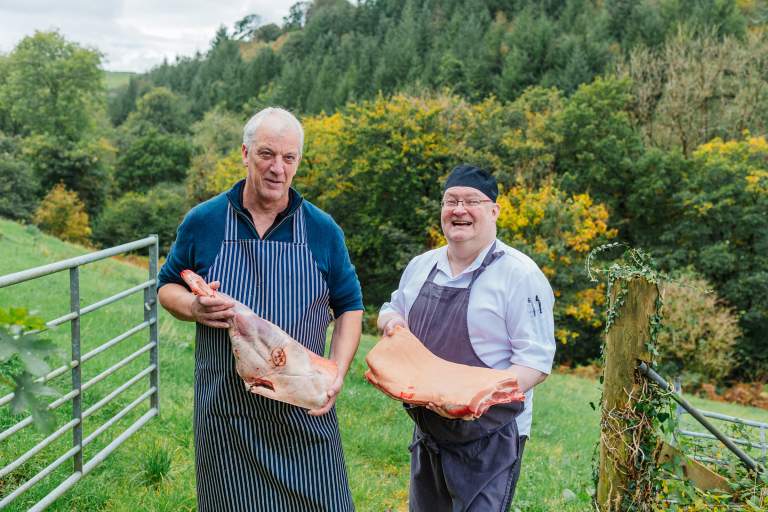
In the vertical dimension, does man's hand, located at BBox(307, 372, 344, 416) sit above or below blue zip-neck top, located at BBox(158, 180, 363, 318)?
below

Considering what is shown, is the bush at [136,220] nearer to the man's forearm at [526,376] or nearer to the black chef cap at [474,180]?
the black chef cap at [474,180]

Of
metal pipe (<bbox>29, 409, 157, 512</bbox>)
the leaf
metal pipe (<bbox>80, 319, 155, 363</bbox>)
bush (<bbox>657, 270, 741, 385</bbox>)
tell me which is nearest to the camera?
the leaf

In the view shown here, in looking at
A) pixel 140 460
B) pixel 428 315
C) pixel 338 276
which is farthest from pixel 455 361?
pixel 140 460

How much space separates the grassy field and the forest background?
13656 mm

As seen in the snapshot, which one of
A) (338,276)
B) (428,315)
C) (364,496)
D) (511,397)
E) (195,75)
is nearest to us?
(511,397)

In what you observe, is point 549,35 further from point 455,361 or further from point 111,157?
point 455,361

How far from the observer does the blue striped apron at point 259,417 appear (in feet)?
9.25

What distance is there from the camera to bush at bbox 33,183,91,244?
123 feet

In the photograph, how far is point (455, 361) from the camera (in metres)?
3.09

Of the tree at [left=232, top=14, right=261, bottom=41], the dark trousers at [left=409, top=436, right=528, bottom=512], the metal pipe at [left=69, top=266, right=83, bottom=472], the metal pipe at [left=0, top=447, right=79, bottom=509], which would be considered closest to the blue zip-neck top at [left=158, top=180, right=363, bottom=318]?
the dark trousers at [left=409, top=436, right=528, bottom=512]

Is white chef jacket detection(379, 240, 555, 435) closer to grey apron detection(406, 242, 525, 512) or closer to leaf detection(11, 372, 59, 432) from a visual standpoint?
grey apron detection(406, 242, 525, 512)

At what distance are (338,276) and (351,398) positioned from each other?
4.25 meters

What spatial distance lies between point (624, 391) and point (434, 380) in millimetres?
1175

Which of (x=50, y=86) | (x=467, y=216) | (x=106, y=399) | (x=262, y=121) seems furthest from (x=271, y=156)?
(x=50, y=86)
